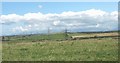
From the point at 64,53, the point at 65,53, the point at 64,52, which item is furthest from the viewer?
the point at 64,52

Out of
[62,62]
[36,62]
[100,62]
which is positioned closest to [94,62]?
[100,62]

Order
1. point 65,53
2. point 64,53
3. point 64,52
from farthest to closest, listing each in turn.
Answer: point 64,52 → point 64,53 → point 65,53

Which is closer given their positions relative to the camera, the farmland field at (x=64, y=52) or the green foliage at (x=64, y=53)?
the green foliage at (x=64, y=53)

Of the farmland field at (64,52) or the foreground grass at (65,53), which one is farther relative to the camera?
the farmland field at (64,52)

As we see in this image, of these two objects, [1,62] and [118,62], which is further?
[1,62]

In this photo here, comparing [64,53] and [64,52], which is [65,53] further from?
[64,52]

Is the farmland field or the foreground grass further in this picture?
the farmland field

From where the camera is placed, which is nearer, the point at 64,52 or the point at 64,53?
the point at 64,53

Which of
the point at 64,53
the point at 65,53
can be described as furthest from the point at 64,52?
the point at 65,53

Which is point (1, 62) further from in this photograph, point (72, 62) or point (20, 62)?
point (72, 62)

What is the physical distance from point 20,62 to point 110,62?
273 inches

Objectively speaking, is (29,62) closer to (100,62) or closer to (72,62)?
(72,62)

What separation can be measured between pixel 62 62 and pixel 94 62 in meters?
2.45

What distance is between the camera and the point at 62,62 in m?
23.5
